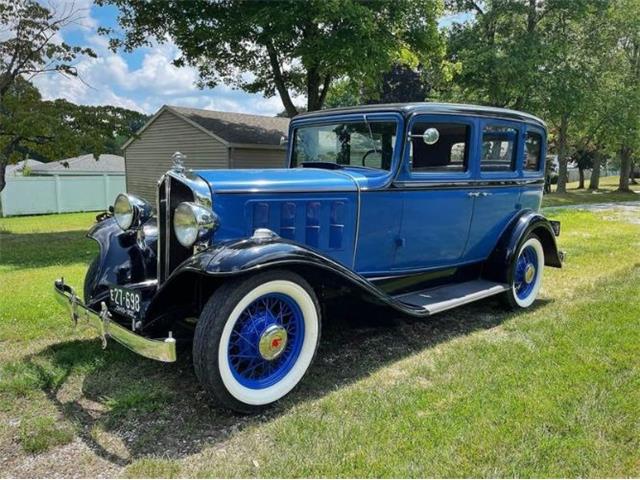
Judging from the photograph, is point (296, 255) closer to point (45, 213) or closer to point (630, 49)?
point (45, 213)

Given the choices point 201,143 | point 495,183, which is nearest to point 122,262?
point 495,183

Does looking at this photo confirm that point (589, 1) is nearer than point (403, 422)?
No

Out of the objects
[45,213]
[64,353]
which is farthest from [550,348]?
[45,213]

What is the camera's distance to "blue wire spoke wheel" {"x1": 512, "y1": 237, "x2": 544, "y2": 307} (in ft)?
16.8

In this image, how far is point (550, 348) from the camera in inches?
155

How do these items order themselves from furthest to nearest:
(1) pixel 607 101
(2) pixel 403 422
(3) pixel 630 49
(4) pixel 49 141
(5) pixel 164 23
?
(3) pixel 630 49
(1) pixel 607 101
(5) pixel 164 23
(4) pixel 49 141
(2) pixel 403 422

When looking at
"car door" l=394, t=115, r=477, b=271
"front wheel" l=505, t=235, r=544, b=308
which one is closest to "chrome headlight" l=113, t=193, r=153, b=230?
"car door" l=394, t=115, r=477, b=271

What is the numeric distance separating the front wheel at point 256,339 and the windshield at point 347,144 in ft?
4.94

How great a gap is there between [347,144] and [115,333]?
242cm

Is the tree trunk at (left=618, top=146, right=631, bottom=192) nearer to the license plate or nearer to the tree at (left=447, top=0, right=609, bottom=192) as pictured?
the tree at (left=447, top=0, right=609, bottom=192)

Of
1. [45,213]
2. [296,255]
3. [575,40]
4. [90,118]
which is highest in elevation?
[575,40]

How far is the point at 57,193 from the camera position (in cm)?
2023

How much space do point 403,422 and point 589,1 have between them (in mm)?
20157

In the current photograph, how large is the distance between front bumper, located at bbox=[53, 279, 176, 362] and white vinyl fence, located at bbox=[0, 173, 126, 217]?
58.8 feet
